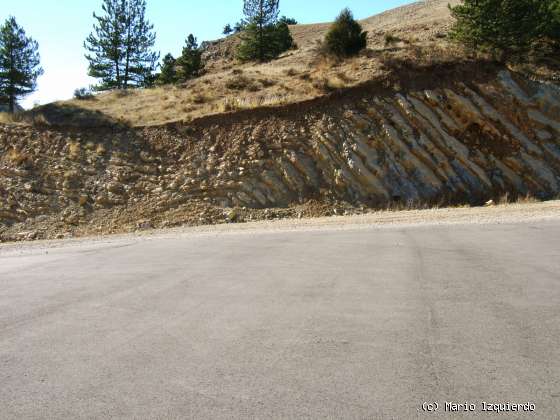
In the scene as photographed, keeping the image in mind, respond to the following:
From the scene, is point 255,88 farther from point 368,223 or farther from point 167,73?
point 167,73

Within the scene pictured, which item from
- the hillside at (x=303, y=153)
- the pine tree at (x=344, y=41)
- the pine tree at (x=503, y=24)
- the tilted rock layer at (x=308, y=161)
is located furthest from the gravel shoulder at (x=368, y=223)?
the pine tree at (x=344, y=41)

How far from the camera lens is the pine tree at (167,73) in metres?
38.9

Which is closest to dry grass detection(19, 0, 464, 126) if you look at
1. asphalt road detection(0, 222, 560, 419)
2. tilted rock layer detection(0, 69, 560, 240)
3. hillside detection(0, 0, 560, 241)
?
hillside detection(0, 0, 560, 241)

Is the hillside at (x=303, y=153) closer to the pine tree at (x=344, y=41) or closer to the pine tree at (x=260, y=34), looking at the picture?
the pine tree at (x=344, y=41)

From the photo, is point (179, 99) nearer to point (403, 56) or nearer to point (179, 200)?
point (179, 200)

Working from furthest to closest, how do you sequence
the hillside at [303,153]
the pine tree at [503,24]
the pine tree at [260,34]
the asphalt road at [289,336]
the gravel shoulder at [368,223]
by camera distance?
the pine tree at [260,34] < the pine tree at [503,24] < the hillside at [303,153] < the gravel shoulder at [368,223] < the asphalt road at [289,336]

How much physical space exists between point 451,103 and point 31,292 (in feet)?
59.6

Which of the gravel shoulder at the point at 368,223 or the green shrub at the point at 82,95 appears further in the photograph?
the green shrub at the point at 82,95

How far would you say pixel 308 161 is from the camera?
19250mm

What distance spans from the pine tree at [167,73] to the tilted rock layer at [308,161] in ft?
59.2

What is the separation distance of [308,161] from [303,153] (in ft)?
1.54

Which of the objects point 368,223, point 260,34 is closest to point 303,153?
point 368,223

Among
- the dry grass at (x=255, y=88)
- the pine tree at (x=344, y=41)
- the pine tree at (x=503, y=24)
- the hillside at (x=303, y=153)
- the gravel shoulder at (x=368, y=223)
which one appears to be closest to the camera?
the gravel shoulder at (x=368, y=223)

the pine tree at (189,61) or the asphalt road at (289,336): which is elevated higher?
the pine tree at (189,61)
